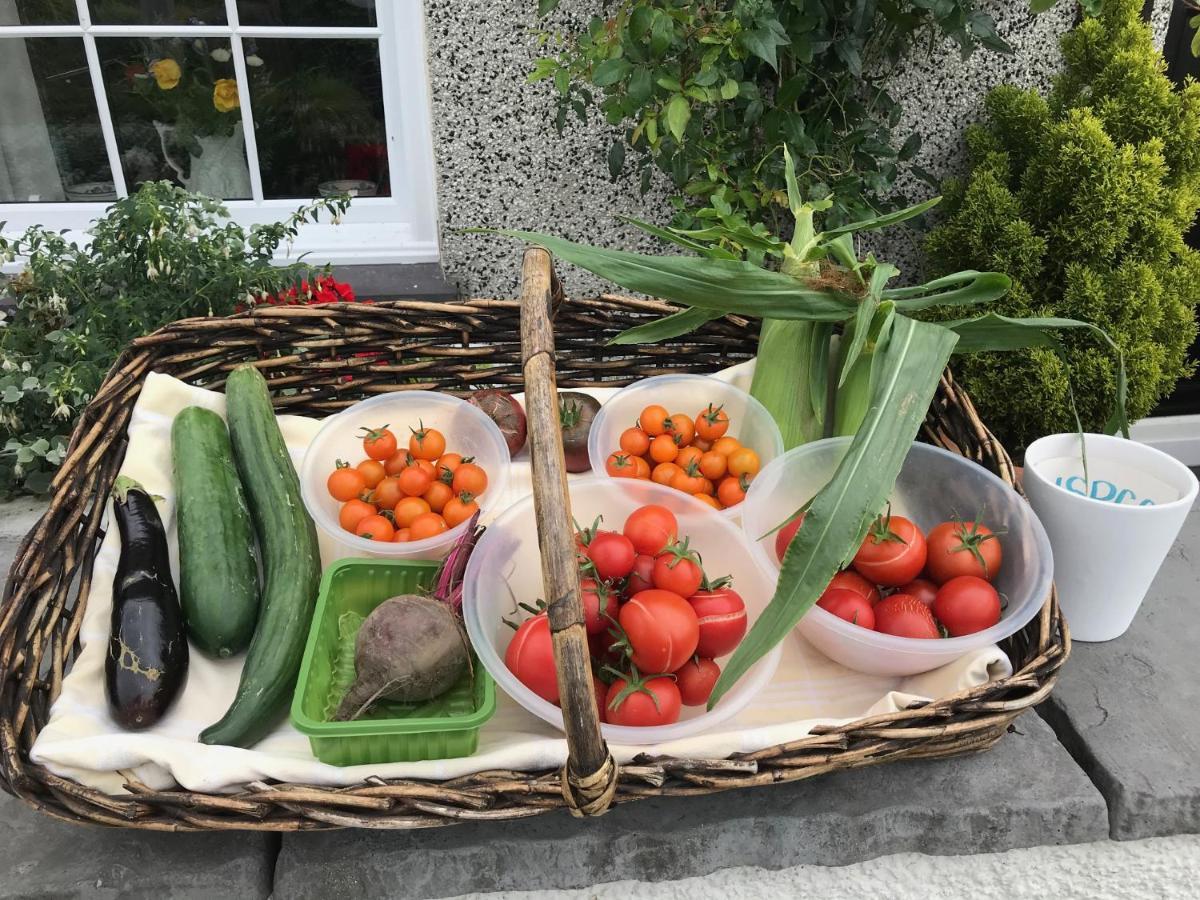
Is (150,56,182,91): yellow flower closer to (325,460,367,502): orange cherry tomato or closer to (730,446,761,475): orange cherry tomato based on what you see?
(325,460,367,502): orange cherry tomato

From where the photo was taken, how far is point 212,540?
1.11 meters

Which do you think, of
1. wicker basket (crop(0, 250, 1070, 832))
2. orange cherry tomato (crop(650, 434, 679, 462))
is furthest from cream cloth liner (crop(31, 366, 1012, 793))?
orange cherry tomato (crop(650, 434, 679, 462))

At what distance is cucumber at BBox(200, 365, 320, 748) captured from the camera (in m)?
0.95

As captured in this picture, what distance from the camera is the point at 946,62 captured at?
222 cm

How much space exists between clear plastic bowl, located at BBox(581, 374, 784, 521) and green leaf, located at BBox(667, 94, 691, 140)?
0.68 m

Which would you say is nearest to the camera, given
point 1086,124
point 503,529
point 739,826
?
point 739,826

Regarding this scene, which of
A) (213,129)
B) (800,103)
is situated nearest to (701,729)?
(800,103)

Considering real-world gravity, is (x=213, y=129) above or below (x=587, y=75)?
below

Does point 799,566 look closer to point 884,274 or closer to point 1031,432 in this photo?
point 884,274

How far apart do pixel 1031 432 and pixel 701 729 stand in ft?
4.56

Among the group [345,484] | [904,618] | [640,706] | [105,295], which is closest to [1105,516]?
[904,618]

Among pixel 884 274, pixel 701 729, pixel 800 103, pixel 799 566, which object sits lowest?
pixel 701 729

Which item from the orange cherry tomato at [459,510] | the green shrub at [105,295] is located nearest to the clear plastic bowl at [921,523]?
the orange cherry tomato at [459,510]

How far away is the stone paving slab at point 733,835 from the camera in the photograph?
92cm
